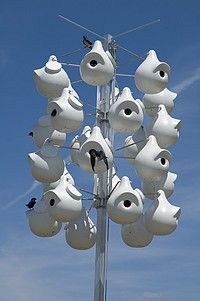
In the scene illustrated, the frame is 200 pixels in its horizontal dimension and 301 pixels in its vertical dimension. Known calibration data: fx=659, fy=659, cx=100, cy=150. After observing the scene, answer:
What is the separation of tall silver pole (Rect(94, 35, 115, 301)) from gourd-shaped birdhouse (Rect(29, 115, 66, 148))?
0.77 meters

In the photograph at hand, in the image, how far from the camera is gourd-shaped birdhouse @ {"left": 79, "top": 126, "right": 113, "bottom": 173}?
36.2ft

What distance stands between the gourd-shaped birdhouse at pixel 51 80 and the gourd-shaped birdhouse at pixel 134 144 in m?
1.56

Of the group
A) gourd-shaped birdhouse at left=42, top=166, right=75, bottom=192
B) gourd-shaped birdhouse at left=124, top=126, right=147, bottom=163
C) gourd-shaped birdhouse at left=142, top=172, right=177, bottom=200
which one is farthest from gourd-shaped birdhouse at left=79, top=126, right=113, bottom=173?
gourd-shaped birdhouse at left=142, top=172, right=177, bottom=200

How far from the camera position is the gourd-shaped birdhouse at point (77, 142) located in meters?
12.0

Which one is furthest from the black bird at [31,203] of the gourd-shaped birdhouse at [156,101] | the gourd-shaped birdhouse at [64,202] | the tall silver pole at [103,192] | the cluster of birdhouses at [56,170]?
the gourd-shaped birdhouse at [156,101]

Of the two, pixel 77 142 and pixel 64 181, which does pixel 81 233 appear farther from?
pixel 77 142

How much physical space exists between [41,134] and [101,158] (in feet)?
6.25

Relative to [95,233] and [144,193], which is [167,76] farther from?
[95,233]

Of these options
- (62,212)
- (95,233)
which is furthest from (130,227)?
(62,212)

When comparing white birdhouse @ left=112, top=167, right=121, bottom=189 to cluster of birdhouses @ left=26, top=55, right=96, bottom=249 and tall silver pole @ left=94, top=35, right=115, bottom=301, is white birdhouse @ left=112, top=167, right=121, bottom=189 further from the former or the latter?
cluster of birdhouses @ left=26, top=55, right=96, bottom=249

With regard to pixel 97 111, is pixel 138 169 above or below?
below

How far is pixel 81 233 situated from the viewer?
1170 centimetres

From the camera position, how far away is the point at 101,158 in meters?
11.0

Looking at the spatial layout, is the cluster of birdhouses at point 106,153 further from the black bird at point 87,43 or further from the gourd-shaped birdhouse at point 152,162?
the black bird at point 87,43
